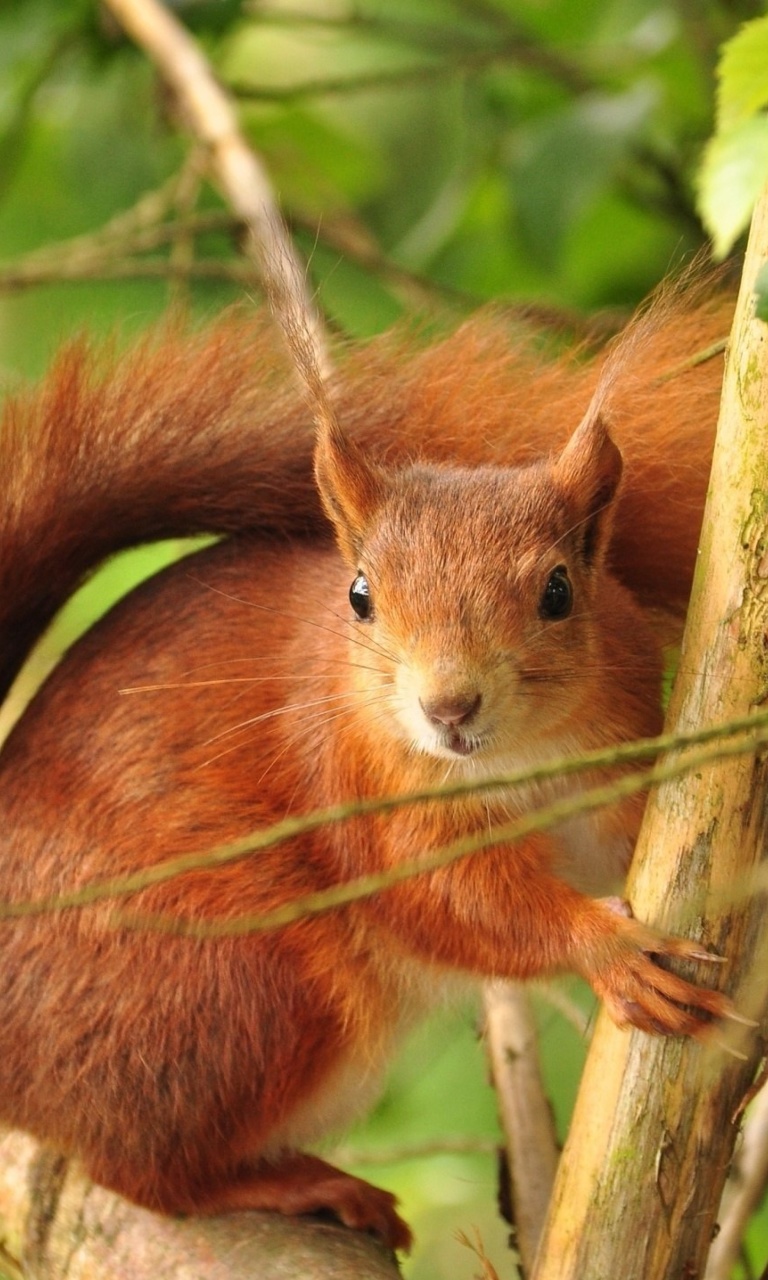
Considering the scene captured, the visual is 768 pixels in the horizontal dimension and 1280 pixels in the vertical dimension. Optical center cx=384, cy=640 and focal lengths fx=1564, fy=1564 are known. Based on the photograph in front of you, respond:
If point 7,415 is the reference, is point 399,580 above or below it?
below

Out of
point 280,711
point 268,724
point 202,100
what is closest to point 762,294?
point 280,711

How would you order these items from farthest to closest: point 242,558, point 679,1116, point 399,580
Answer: point 242,558, point 399,580, point 679,1116

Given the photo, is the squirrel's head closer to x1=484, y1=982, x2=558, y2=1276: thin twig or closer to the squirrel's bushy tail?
the squirrel's bushy tail

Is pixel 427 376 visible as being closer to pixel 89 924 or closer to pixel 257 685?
pixel 257 685

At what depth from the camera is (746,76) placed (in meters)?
1.03

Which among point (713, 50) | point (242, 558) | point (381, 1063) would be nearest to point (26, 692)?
point (242, 558)

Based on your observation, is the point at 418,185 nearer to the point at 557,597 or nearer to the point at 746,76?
the point at 557,597

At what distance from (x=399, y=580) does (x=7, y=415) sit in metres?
0.57

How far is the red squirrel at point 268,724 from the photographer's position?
1.69 m

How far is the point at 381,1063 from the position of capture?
1.96 metres

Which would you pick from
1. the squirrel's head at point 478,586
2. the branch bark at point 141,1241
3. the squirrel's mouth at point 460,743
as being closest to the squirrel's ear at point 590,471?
the squirrel's head at point 478,586

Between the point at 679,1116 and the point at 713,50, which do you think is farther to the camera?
the point at 713,50

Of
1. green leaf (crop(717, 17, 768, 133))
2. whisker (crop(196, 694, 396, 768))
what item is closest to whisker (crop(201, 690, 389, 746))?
whisker (crop(196, 694, 396, 768))

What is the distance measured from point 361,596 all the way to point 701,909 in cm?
50
